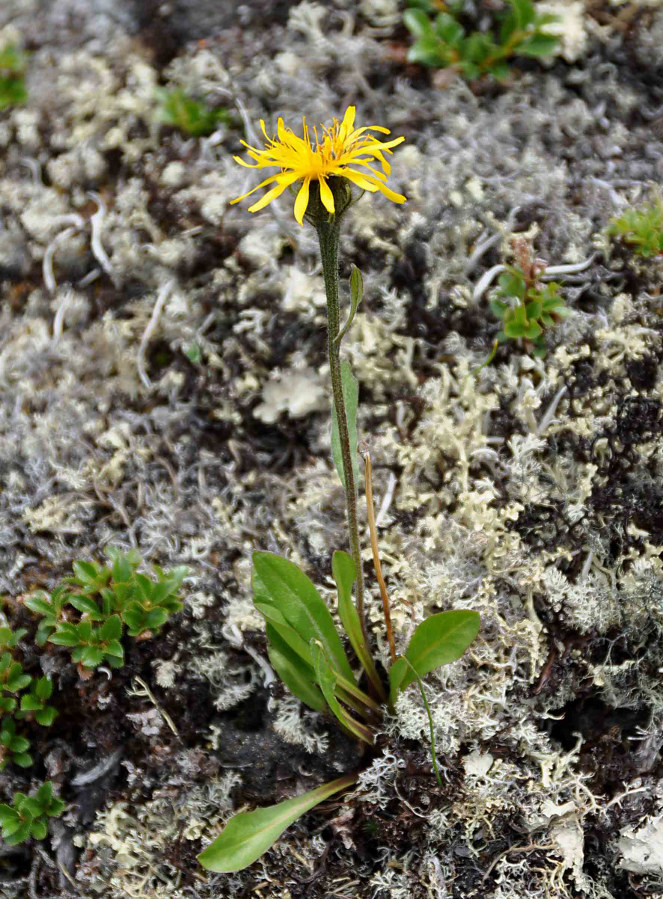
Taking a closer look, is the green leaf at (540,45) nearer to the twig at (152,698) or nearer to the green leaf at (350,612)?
the green leaf at (350,612)

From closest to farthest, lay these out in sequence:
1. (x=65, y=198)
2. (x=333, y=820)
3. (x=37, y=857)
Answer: (x=333, y=820) → (x=37, y=857) → (x=65, y=198)

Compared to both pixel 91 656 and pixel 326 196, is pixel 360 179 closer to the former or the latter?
pixel 326 196

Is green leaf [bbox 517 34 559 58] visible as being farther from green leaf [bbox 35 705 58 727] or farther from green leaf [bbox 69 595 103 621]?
green leaf [bbox 35 705 58 727]

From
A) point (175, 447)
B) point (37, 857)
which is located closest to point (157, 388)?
point (175, 447)

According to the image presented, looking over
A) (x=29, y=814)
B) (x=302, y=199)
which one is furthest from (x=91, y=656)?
(x=302, y=199)

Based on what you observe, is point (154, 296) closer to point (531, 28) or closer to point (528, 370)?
point (528, 370)

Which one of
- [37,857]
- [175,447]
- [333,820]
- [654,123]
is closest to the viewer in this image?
[333,820]

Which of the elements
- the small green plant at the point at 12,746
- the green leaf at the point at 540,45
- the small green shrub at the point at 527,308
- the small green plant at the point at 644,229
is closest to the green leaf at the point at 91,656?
the small green plant at the point at 12,746
